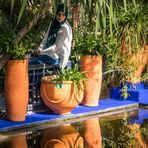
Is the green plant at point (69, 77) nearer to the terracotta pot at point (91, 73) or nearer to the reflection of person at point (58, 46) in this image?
the reflection of person at point (58, 46)

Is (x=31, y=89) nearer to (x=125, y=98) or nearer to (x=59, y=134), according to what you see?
(x=59, y=134)

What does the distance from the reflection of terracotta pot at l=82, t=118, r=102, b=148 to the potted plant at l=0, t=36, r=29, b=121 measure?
3.67 ft

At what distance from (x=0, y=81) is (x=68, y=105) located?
126 cm

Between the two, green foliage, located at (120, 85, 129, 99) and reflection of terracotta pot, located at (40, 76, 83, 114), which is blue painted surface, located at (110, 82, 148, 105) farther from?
reflection of terracotta pot, located at (40, 76, 83, 114)

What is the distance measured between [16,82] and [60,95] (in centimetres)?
90

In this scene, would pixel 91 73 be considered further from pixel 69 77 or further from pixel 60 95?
pixel 60 95

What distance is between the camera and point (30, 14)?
9.02 meters

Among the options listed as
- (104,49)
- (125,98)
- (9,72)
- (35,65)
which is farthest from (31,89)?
(125,98)

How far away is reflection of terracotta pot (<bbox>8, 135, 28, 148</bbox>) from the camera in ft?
24.2

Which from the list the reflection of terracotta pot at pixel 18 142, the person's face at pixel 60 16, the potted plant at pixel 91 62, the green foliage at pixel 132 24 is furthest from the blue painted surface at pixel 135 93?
the reflection of terracotta pot at pixel 18 142

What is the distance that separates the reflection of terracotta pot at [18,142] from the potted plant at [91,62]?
249 cm

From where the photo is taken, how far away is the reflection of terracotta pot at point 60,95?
29.3ft

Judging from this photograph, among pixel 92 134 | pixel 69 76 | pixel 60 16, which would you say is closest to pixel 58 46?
pixel 60 16

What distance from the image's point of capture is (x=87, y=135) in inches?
320
